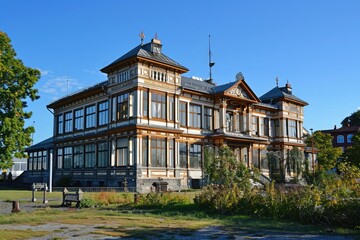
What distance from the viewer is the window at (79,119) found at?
43.5 meters

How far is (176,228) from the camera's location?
12.6 m

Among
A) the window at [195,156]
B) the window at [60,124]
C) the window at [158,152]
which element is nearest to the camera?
the window at [158,152]

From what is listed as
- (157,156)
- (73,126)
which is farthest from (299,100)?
(73,126)

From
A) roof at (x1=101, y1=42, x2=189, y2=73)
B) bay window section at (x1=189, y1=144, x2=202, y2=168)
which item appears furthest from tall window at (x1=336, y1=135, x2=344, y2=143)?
roof at (x1=101, y1=42, x2=189, y2=73)

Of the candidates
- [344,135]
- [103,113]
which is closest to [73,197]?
[103,113]

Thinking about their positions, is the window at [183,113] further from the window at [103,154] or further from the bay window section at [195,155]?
the window at [103,154]

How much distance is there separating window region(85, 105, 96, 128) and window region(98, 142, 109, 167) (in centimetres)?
286

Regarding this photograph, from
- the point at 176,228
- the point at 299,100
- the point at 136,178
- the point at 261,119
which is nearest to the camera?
the point at 176,228

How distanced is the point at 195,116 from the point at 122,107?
8.08 metres

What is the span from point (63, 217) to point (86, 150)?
27126 millimetres

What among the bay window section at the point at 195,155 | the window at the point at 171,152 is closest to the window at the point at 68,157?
the window at the point at 171,152

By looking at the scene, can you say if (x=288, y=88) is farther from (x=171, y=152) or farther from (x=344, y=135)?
(x=344, y=135)

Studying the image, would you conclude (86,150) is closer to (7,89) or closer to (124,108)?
(124,108)

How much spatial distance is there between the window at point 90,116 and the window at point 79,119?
1.20m
